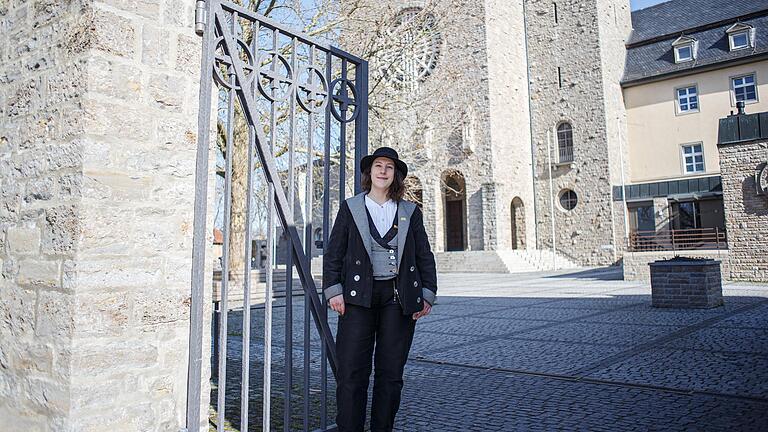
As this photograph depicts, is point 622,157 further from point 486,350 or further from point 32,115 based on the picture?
point 32,115

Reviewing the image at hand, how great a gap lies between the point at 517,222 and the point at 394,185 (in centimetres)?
2753

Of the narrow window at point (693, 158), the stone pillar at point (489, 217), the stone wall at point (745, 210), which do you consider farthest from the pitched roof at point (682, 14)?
the stone wall at point (745, 210)

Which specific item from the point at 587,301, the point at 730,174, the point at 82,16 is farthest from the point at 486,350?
the point at 730,174

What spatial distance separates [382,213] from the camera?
3225mm

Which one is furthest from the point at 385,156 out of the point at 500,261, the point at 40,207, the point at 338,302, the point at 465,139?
the point at 465,139

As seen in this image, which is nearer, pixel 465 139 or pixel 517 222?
pixel 465 139

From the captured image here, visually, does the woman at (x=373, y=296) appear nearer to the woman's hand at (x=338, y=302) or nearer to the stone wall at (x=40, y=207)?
the woman's hand at (x=338, y=302)

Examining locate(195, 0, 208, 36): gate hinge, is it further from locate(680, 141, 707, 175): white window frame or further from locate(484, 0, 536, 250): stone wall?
locate(680, 141, 707, 175): white window frame

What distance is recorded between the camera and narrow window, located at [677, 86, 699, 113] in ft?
86.8

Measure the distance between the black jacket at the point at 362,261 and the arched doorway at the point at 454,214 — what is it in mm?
27096

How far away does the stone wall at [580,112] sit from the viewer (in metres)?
27.4

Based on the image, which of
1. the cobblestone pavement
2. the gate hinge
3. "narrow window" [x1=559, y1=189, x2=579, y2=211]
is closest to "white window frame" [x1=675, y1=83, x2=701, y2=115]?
"narrow window" [x1=559, y1=189, x2=579, y2=211]

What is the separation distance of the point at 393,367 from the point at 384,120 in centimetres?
949

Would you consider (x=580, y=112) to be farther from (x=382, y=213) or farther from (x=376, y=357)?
(x=376, y=357)
